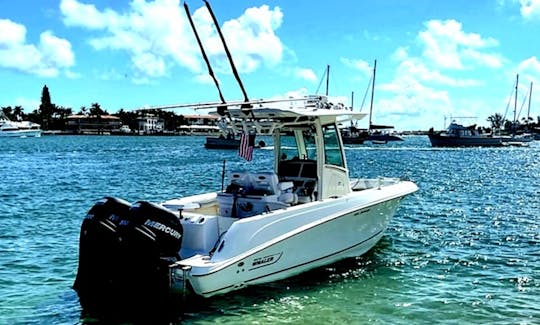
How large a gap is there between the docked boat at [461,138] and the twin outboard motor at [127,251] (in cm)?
9170

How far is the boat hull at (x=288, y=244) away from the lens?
28.7 ft

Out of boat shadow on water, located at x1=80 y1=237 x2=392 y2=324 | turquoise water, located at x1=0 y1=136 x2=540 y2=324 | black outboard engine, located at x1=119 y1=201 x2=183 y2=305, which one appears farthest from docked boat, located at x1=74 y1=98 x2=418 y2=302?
turquoise water, located at x1=0 y1=136 x2=540 y2=324

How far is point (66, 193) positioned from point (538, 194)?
71.7 feet

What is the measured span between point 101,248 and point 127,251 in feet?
1.50

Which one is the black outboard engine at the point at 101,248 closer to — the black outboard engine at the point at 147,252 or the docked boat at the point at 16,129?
the black outboard engine at the point at 147,252

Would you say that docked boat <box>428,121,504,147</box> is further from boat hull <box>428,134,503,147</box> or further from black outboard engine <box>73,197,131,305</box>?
black outboard engine <box>73,197,131,305</box>

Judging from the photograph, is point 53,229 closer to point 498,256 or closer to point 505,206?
point 498,256

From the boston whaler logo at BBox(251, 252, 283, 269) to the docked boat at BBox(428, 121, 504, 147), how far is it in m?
90.3

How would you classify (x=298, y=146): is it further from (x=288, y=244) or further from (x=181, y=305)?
(x=181, y=305)

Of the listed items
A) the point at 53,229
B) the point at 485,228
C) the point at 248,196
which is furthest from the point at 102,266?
the point at 485,228

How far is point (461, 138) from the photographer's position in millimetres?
94562

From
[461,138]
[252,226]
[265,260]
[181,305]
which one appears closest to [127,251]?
[181,305]

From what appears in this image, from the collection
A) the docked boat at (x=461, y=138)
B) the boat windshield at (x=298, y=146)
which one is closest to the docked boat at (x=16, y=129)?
the docked boat at (x=461, y=138)

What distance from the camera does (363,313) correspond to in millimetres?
9312
